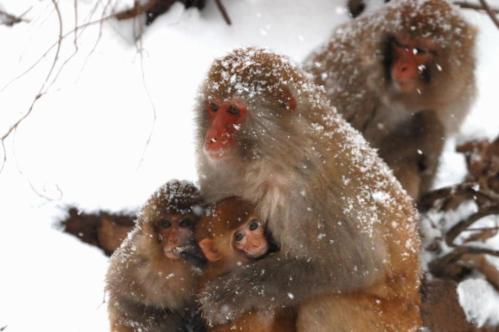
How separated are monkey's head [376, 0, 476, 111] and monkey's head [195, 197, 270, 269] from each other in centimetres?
166

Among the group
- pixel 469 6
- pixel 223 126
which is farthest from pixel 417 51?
pixel 223 126

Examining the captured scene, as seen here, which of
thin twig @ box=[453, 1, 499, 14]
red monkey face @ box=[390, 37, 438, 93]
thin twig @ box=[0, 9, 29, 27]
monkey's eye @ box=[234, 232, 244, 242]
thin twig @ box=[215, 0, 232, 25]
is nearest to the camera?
monkey's eye @ box=[234, 232, 244, 242]

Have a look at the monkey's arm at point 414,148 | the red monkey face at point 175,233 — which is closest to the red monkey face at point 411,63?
the monkey's arm at point 414,148

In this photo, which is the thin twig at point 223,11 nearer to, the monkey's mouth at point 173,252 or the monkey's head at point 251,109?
the monkey's head at point 251,109

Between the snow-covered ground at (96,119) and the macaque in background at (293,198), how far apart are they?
137 cm

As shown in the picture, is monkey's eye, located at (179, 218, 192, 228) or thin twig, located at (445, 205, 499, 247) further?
thin twig, located at (445, 205, 499, 247)

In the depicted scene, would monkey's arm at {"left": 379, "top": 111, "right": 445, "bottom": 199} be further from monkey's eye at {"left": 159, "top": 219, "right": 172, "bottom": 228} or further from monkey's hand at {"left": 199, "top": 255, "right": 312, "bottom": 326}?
monkey's eye at {"left": 159, "top": 219, "right": 172, "bottom": 228}

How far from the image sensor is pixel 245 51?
3332 mm

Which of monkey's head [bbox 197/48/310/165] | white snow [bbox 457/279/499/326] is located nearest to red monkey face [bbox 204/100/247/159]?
monkey's head [bbox 197/48/310/165]

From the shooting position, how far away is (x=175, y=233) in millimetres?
3250

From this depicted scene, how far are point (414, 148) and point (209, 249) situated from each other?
2.03 meters

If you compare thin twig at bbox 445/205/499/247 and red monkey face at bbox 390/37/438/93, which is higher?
red monkey face at bbox 390/37/438/93

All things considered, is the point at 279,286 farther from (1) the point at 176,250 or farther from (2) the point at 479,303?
(2) the point at 479,303

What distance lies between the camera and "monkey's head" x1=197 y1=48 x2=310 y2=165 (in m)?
3.18
